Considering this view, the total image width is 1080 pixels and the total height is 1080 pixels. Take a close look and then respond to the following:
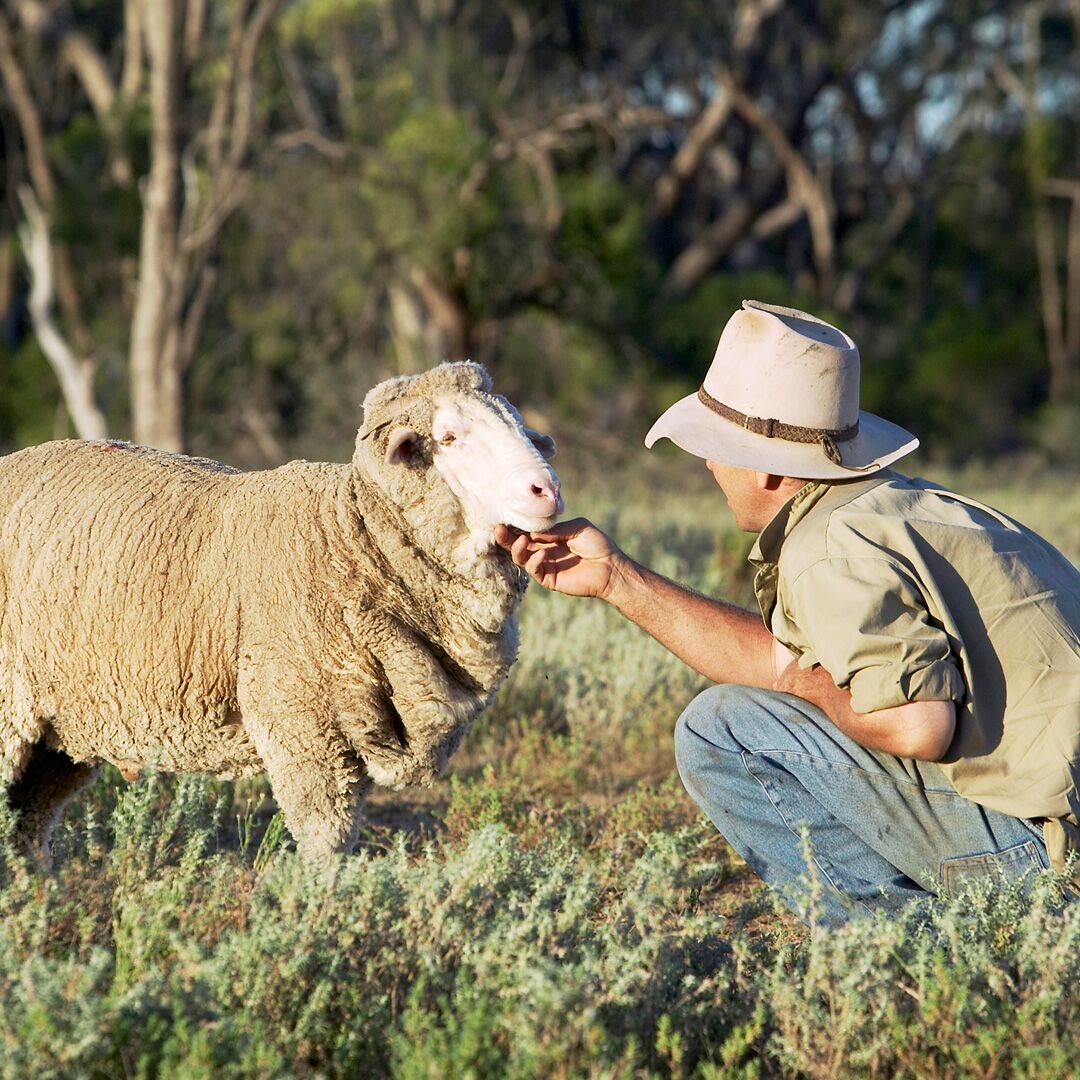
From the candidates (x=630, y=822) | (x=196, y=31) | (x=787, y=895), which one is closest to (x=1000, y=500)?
(x=196, y=31)

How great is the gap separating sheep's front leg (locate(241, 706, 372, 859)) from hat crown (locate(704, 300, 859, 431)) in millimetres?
1251

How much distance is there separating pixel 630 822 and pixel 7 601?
2159 mm

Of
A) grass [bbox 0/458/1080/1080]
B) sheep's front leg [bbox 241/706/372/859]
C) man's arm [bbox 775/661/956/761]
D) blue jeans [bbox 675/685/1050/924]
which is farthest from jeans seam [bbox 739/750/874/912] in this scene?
sheep's front leg [bbox 241/706/372/859]

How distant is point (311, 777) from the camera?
3.37 meters

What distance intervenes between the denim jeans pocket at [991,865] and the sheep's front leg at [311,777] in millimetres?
1434

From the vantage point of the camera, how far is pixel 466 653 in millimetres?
3531

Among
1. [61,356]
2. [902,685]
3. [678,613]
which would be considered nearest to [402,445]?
[678,613]

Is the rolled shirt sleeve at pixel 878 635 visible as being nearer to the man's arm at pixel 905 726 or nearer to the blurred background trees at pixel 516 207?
the man's arm at pixel 905 726

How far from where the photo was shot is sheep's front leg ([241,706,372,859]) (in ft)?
11.1

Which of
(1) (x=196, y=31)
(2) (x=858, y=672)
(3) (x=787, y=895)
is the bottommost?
(3) (x=787, y=895)

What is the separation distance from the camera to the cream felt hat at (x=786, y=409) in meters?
3.19

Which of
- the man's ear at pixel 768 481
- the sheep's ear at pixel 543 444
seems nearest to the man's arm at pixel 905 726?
the man's ear at pixel 768 481

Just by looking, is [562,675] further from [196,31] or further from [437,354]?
[437,354]

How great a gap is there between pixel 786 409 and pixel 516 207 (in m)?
14.5
